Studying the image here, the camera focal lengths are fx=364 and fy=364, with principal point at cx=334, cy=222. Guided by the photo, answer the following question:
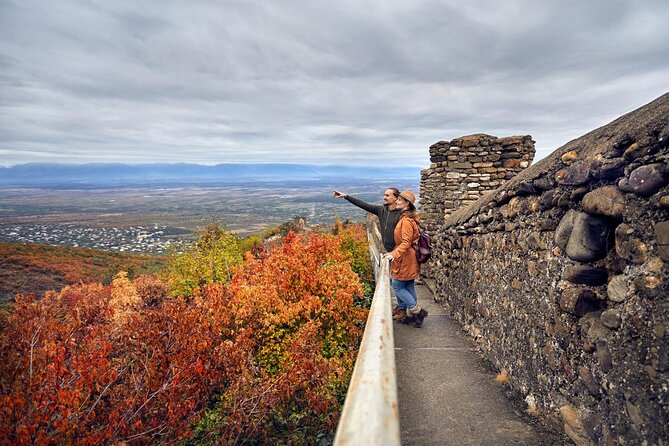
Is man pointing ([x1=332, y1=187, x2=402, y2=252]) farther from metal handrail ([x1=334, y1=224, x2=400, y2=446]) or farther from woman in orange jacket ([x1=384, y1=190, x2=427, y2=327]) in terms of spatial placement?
metal handrail ([x1=334, y1=224, x2=400, y2=446])

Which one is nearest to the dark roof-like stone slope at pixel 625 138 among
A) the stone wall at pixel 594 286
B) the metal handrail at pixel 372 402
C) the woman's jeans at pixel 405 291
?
the stone wall at pixel 594 286

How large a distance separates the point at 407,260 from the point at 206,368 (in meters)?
4.75

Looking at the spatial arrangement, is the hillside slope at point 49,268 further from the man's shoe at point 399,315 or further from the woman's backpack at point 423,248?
the woman's backpack at point 423,248

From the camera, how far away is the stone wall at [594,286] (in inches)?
81.9

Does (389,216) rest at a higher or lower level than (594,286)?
higher

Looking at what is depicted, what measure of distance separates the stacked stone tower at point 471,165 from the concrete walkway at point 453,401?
630 cm

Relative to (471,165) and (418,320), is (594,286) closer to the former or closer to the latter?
(418,320)

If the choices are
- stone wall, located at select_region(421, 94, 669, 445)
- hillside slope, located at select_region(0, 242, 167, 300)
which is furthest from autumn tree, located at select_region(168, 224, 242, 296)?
hillside slope, located at select_region(0, 242, 167, 300)

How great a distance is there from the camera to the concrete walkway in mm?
3072

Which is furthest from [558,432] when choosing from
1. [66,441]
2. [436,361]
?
[66,441]

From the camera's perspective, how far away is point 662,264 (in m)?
2.03

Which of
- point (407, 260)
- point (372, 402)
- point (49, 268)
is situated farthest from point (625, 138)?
point (49, 268)

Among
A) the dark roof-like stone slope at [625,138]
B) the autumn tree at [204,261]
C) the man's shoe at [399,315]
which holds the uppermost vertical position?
the dark roof-like stone slope at [625,138]

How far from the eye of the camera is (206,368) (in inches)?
291
